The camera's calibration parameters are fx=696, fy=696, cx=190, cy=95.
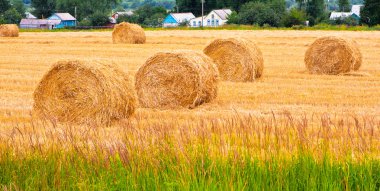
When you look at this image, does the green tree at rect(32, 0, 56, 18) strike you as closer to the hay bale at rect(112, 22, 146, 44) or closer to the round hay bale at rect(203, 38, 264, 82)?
the hay bale at rect(112, 22, 146, 44)

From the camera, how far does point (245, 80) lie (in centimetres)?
1953

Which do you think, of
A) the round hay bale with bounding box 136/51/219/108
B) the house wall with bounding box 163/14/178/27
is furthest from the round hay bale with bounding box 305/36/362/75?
the house wall with bounding box 163/14/178/27

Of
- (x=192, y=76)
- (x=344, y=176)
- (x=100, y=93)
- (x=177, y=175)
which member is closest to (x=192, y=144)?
(x=177, y=175)

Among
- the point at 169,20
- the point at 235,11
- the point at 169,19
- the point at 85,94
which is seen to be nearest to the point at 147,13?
the point at 169,19

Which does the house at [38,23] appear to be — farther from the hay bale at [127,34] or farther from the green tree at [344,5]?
the hay bale at [127,34]

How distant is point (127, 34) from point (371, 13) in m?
43.2

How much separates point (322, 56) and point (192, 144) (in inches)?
646

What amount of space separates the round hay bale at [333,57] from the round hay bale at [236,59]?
104 inches

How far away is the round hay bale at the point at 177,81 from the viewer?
14234mm

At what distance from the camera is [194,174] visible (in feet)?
19.1

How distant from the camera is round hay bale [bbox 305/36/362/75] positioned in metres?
21.9

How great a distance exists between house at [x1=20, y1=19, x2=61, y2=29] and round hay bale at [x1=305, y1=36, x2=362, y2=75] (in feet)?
296

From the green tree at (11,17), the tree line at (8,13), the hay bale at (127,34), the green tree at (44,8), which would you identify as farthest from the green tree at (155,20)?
the hay bale at (127,34)

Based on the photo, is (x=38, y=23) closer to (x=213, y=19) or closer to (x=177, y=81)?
(x=213, y=19)
